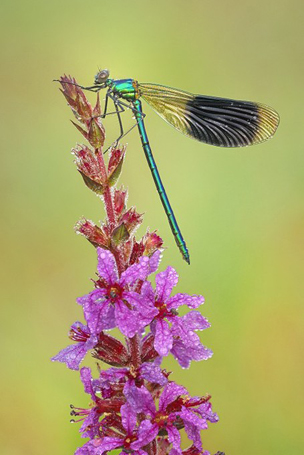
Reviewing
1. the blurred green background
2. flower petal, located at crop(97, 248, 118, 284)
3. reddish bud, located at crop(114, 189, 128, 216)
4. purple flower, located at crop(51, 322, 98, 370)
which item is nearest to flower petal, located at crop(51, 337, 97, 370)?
purple flower, located at crop(51, 322, 98, 370)

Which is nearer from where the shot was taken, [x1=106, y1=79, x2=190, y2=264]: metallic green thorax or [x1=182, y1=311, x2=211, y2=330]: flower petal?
[x1=182, y1=311, x2=211, y2=330]: flower petal

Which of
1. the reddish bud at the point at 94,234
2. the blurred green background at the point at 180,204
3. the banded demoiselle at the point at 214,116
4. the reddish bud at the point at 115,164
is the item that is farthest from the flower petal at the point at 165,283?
the blurred green background at the point at 180,204

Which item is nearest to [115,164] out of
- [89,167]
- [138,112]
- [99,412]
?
[89,167]

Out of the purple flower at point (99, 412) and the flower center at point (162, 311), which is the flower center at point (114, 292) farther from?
the purple flower at point (99, 412)

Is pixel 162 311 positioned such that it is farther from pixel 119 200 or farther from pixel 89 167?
pixel 89 167

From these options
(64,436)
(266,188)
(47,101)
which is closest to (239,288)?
(266,188)

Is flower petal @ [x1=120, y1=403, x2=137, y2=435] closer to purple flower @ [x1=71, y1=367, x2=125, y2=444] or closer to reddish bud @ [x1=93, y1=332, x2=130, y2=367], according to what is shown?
purple flower @ [x1=71, y1=367, x2=125, y2=444]

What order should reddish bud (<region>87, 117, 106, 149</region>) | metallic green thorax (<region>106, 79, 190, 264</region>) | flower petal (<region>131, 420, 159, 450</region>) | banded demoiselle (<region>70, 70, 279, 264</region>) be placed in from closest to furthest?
flower petal (<region>131, 420, 159, 450</region>) < reddish bud (<region>87, 117, 106, 149</region>) < metallic green thorax (<region>106, 79, 190, 264</region>) < banded demoiselle (<region>70, 70, 279, 264</region>)
